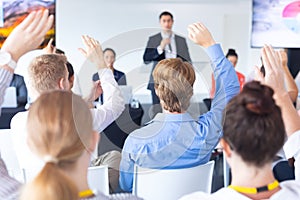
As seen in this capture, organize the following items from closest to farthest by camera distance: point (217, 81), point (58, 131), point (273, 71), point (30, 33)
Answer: point (58, 131)
point (30, 33)
point (273, 71)
point (217, 81)

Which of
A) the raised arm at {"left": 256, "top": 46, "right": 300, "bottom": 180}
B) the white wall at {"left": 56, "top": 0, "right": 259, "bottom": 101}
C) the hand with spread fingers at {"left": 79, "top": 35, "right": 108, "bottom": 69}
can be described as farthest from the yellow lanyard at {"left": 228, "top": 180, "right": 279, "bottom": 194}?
the white wall at {"left": 56, "top": 0, "right": 259, "bottom": 101}

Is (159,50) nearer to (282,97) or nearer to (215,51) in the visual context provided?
(215,51)

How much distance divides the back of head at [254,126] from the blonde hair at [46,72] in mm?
984

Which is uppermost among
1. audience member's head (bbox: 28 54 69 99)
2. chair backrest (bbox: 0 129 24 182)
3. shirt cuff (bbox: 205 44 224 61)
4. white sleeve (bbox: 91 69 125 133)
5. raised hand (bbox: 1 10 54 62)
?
raised hand (bbox: 1 10 54 62)

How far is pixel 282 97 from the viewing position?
62.4 inches

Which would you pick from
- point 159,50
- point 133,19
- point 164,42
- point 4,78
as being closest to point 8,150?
point 4,78

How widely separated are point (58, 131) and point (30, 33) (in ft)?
1.08

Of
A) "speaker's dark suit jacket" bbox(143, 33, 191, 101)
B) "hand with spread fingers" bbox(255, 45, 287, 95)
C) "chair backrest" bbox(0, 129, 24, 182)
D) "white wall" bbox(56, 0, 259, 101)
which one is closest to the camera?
"hand with spread fingers" bbox(255, 45, 287, 95)

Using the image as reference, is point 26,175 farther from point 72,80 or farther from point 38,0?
point 38,0

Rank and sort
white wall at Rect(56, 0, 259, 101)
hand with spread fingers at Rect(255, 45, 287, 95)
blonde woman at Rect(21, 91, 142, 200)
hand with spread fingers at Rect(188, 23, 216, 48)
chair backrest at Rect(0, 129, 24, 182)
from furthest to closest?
white wall at Rect(56, 0, 259, 101), chair backrest at Rect(0, 129, 24, 182), hand with spread fingers at Rect(188, 23, 216, 48), hand with spread fingers at Rect(255, 45, 287, 95), blonde woman at Rect(21, 91, 142, 200)

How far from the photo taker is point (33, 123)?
112cm

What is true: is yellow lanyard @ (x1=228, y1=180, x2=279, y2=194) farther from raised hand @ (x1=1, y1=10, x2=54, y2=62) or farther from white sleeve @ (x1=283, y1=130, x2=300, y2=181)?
raised hand @ (x1=1, y1=10, x2=54, y2=62)

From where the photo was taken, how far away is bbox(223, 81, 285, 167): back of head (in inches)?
43.7

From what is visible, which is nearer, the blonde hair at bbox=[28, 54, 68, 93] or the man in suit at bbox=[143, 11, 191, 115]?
the blonde hair at bbox=[28, 54, 68, 93]
